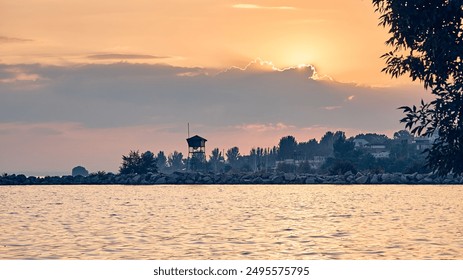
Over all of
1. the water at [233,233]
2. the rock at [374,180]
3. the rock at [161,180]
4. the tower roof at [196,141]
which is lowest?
the water at [233,233]

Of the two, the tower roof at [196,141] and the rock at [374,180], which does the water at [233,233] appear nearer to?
the rock at [374,180]

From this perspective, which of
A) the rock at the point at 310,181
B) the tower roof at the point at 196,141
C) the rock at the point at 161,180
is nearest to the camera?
the rock at the point at 310,181

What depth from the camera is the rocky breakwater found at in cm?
13075

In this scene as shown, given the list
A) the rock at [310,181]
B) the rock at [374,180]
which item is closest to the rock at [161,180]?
the rock at [310,181]

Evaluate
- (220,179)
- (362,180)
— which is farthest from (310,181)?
(220,179)

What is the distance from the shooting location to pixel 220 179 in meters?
142

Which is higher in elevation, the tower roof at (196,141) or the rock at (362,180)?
the tower roof at (196,141)

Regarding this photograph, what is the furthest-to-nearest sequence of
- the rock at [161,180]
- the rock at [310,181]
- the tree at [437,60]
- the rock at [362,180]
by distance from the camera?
the rock at [161,180]
the rock at [310,181]
the rock at [362,180]
the tree at [437,60]

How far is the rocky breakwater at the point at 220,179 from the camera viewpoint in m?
131

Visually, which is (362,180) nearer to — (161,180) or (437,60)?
(161,180)

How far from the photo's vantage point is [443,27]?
30312 mm
